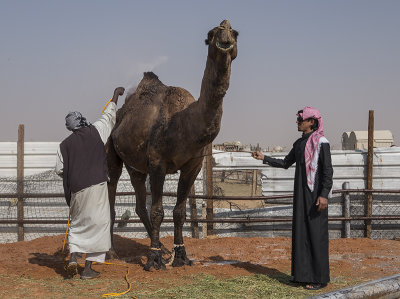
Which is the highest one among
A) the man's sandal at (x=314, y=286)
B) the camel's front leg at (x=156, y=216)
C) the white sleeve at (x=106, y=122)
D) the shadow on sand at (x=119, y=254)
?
the white sleeve at (x=106, y=122)

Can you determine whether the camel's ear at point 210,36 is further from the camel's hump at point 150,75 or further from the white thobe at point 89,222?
the camel's hump at point 150,75

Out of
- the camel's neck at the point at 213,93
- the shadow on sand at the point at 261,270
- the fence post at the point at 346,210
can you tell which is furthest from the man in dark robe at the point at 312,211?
the fence post at the point at 346,210

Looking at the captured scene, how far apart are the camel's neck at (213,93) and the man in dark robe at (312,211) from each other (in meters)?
1.03

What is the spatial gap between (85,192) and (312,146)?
279cm

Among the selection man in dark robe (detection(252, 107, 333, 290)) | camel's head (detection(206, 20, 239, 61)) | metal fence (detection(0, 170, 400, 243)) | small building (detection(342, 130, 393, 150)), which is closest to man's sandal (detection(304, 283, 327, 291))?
man in dark robe (detection(252, 107, 333, 290))

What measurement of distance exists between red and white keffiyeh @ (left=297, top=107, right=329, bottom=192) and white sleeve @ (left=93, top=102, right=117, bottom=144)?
259 centimetres

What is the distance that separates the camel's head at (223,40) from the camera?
5.07m

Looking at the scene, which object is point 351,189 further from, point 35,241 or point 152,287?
point 35,241

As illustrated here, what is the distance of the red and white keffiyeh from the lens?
536 centimetres

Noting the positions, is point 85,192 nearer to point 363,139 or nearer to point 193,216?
point 193,216

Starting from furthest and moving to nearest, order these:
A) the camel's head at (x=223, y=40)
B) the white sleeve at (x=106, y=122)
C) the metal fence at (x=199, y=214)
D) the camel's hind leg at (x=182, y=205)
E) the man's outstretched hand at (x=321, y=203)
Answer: the metal fence at (x=199, y=214) < the camel's hind leg at (x=182, y=205) < the white sleeve at (x=106, y=122) < the man's outstretched hand at (x=321, y=203) < the camel's head at (x=223, y=40)

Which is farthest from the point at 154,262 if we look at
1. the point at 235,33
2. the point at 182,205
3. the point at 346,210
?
the point at 346,210

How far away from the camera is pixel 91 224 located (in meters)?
5.66

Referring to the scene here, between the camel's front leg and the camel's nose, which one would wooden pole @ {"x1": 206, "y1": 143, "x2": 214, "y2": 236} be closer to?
the camel's front leg
